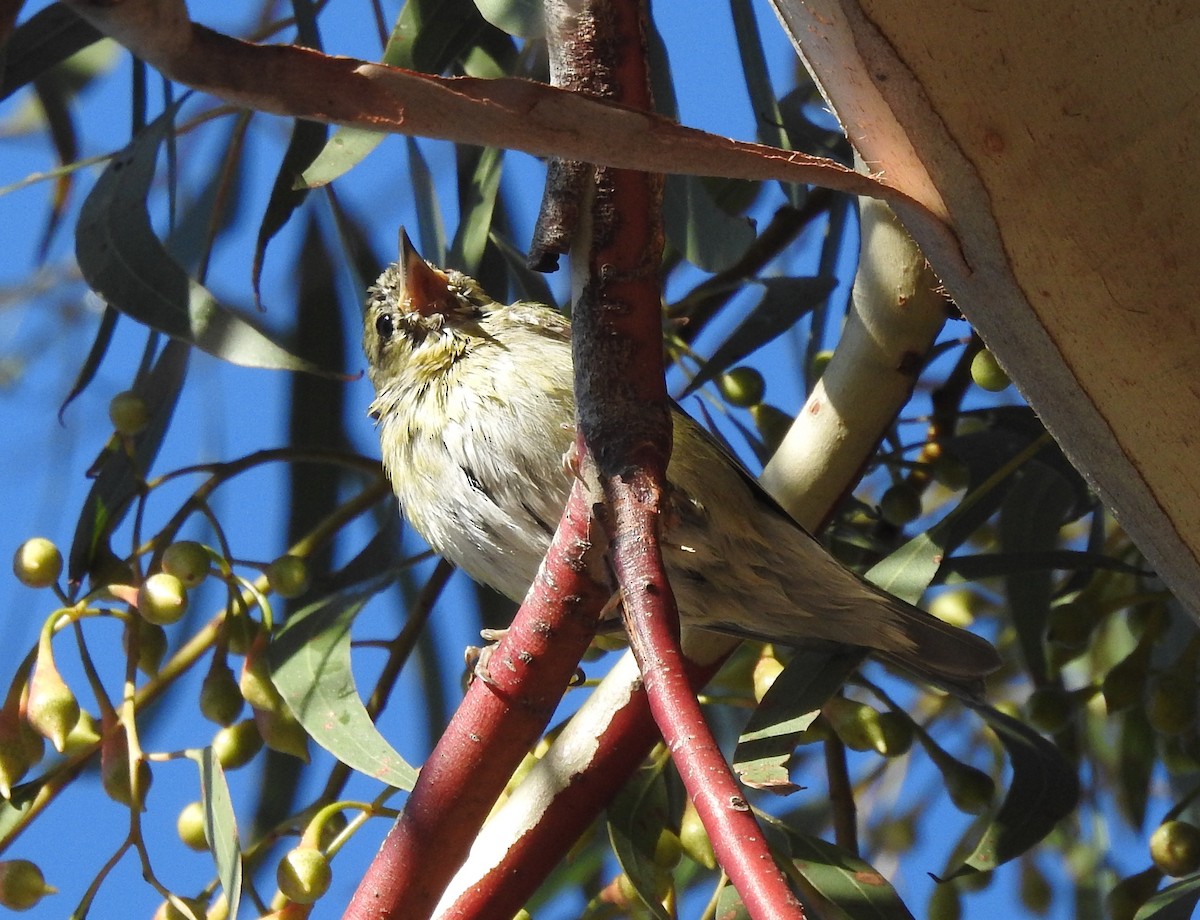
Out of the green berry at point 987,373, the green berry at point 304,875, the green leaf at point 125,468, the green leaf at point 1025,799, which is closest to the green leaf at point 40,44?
the green leaf at point 125,468

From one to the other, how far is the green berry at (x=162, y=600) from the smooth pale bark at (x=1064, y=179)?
97cm

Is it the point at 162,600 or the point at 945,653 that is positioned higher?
the point at 945,653

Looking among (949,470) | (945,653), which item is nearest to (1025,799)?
(945,653)

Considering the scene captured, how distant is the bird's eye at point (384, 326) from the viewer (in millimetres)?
2379

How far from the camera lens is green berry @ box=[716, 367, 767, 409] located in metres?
2.11

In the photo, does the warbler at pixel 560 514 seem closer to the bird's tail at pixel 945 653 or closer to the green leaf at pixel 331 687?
the bird's tail at pixel 945 653

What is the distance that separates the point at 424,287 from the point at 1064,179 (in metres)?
1.51

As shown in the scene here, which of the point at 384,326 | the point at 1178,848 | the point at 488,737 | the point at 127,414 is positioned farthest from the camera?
the point at 384,326

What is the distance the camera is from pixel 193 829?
1.69 m

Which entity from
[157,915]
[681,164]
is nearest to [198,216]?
[157,915]

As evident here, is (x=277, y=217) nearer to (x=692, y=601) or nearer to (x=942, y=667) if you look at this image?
(x=692, y=601)

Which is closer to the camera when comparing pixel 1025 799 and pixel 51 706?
pixel 51 706

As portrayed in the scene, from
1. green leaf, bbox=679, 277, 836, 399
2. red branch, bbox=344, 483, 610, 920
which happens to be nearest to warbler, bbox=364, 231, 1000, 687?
green leaf, bbox=679, 277, 836, 399

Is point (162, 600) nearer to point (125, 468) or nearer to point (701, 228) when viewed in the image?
point (125, 468)
